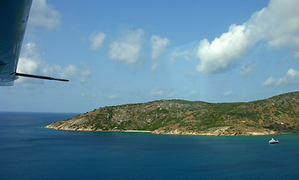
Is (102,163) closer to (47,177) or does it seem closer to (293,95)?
(47,177)

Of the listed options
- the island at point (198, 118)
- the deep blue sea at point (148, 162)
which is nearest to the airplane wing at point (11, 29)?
the deep blue sea at point (148, 162)

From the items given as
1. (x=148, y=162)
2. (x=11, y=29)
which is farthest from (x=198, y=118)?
(x=11, y=29)

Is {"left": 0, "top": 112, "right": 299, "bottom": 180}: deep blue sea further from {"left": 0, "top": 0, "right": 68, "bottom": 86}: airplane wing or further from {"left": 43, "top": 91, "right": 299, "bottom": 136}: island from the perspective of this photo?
{"left": 0, "top": 0, "right": 68, "bottom": 86}: airplane wing

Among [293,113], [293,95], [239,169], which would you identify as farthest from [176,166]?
[293,95]

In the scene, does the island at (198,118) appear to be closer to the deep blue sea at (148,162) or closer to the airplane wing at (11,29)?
the deep blue sea at (148,162)

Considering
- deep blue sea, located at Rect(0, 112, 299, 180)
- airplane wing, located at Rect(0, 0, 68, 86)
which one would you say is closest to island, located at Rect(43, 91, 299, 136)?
deep blue sea, located at Rect(0, 112, 299, 180)

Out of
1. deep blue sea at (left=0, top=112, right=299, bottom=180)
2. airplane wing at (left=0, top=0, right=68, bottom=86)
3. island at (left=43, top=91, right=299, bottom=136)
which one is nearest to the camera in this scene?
airplane wing at (left=0, top=0, right=68, bottom=86)

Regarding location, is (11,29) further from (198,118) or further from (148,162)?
(198,118)
